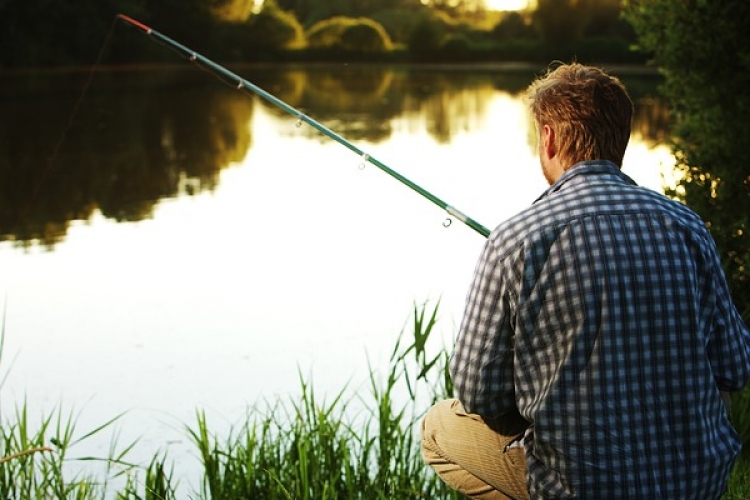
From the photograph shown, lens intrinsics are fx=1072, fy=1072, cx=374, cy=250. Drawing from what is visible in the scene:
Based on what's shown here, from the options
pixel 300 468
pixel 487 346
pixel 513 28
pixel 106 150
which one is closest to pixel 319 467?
pixel 300 468

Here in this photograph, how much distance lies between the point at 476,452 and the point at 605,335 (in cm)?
46

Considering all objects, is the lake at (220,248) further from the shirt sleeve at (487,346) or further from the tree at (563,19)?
the tree at (563,19)

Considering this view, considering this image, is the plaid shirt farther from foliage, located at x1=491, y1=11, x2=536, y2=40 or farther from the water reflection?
foliage, located at x1=491, y1=11, x2=536, y2=40

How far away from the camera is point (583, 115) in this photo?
1841mm

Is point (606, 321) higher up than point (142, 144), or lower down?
lower down

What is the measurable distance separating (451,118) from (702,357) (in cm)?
1543

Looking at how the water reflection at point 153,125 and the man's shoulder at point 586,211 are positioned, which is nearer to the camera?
the man's shoulder at point 586,211

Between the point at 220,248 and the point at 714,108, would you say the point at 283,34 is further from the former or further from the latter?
the point at 714,108

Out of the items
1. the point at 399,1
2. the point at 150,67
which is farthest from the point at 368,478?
the point at 399,1

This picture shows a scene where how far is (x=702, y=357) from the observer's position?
1.79m

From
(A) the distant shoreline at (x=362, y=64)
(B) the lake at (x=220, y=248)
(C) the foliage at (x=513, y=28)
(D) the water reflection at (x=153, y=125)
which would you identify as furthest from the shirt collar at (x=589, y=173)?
(C) the foliage at (x=513, y=28)

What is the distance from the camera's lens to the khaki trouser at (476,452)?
1.99 metres

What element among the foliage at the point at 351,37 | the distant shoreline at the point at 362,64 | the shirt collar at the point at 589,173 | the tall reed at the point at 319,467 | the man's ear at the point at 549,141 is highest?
the foliage at the point at 351,37

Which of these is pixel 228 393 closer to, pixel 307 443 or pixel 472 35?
pixel 307 443
